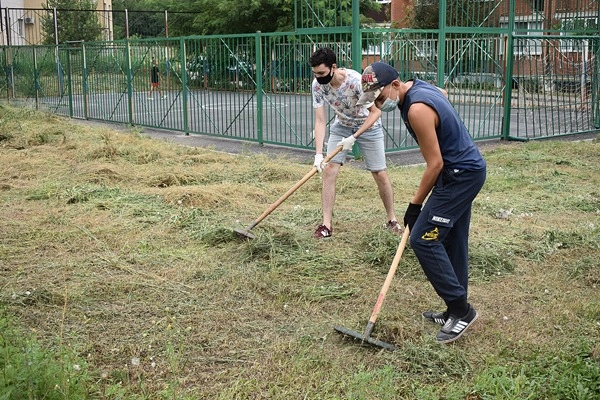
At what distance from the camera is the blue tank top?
418cm

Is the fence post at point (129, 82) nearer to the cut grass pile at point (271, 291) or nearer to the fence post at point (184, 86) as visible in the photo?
the fence post at point (184, 86)

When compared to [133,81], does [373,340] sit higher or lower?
lower

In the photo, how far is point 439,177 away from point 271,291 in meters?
1.58

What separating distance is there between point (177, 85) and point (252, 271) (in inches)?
408

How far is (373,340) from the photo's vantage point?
4.21 metres

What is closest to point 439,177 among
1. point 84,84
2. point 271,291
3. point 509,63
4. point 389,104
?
point 389,104

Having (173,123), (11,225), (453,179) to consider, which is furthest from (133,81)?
(453,179)

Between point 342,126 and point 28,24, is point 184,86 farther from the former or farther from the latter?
point 28,24

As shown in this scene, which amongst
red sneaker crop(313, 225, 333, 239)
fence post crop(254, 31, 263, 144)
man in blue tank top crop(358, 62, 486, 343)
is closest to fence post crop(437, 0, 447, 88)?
fence post crop(254, 31, 263, 144)

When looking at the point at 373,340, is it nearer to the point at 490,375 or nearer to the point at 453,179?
the point at 490,375

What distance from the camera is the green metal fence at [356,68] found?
1209 centimetres

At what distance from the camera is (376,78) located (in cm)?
427

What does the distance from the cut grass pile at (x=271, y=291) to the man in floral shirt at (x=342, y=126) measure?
34cm

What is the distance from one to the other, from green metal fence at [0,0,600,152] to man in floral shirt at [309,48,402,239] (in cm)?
446
